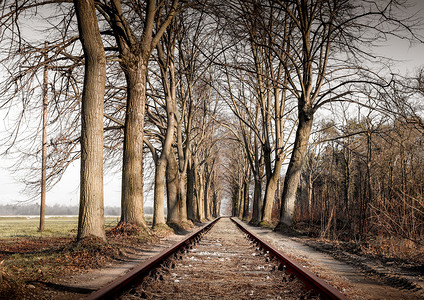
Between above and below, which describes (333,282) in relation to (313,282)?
below

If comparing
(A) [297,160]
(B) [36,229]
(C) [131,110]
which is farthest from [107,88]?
(B) [36,229]

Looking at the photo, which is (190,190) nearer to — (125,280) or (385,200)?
(385,200)

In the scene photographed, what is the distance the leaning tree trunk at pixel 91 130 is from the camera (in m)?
7.05

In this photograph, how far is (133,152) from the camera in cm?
1037

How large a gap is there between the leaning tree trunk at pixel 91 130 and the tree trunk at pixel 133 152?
283 cm

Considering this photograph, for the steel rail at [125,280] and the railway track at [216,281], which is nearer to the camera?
the steel rail at [125,280]

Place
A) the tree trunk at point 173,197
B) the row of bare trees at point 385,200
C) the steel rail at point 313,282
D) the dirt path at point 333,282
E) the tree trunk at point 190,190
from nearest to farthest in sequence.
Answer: the steel rail at point 313,282, the dirt path at point 333,282, the row of bare trees at point 385,200, the tree trunk at point 173,197, the tree trunk at point 190,190

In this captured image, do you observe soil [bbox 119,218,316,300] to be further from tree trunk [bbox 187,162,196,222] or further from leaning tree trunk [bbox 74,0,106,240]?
tree trunk [bbox 187,162,196,222]

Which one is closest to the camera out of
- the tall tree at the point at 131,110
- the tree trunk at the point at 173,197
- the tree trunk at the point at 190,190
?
the tall tree at the point at 131,110

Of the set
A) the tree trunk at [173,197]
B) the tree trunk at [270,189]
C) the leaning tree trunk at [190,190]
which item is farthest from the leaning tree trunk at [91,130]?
the leaning tree trunk at [190,190]

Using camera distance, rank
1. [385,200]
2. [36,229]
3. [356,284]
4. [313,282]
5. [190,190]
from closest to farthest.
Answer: [313,282] → [356,284] → [385,200] → [36,229] → [190,190]

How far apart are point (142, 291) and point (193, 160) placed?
69.5 ft

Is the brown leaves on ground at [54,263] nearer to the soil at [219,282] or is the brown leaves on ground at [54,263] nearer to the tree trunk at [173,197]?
the soil at [219,282]

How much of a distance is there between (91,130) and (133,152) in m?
3.12
